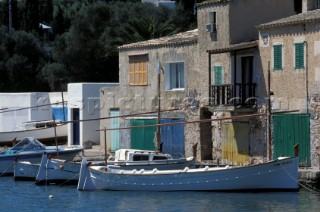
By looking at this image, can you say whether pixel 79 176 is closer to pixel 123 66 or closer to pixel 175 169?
pixel 175 169

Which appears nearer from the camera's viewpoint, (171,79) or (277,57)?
(277,57)

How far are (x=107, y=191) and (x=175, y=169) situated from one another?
2.85 meters

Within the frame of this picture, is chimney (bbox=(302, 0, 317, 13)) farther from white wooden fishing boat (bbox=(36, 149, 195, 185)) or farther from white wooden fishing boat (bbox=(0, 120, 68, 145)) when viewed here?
white wooden fishing boat (bbox=(0, 120, 68, 145))

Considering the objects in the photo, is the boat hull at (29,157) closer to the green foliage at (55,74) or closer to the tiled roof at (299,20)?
A: the tiled roof at (299,20)

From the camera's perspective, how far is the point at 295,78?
37469 millimetres

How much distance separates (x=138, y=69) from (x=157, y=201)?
1388 cm

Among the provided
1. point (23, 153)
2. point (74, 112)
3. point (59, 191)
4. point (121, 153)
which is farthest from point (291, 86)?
point (74, 112)

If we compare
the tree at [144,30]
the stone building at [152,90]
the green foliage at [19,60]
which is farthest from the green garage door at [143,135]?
the green foliage at [19,60]

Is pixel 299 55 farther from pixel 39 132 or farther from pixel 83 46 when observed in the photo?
pixel 83 46

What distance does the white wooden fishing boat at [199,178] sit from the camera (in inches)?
1369

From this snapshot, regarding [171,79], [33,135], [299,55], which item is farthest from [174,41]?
[33,135]

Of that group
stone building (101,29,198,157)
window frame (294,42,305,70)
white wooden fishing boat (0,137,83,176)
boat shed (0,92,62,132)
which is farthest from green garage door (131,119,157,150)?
boat shed (0,92,62,132)

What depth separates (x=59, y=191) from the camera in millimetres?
38812

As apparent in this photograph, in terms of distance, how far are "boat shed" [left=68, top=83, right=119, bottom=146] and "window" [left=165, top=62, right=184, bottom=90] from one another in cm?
774
